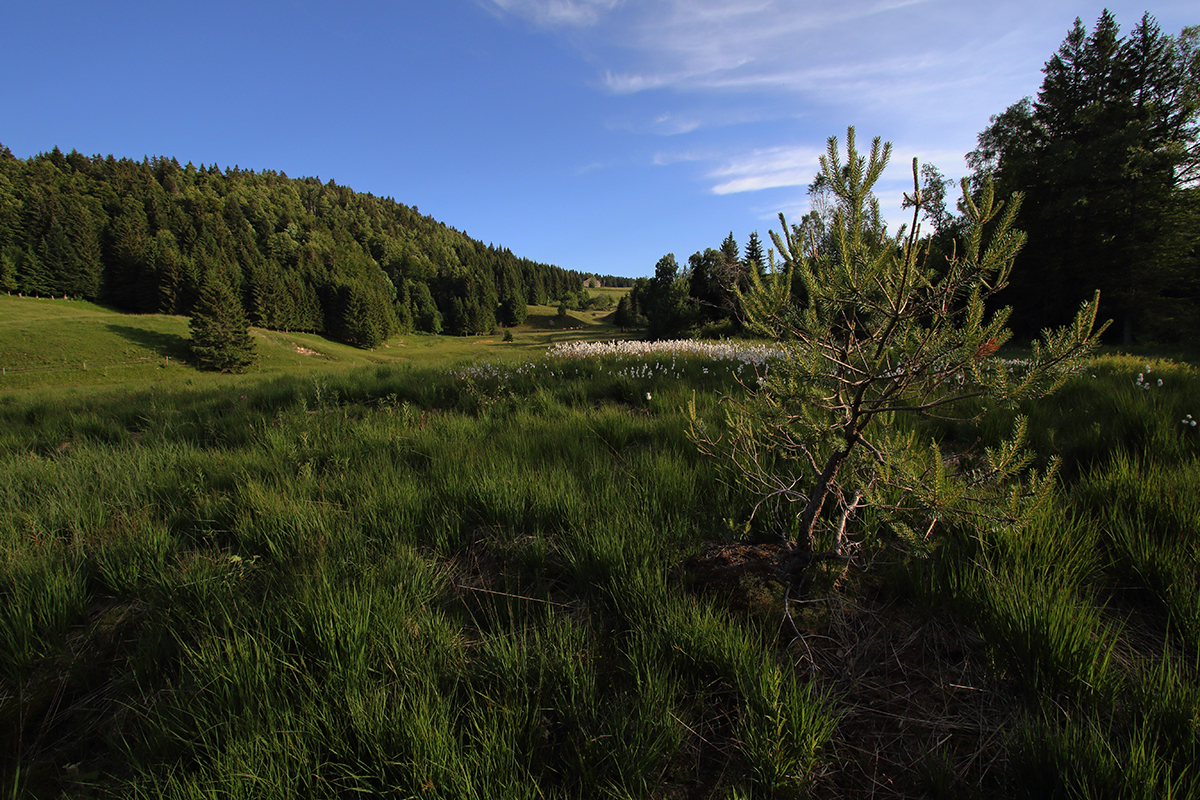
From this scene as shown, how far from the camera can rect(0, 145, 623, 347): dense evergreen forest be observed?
212 feet

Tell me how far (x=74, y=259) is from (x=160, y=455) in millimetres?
99934

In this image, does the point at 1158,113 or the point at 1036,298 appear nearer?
the point at 1158,113

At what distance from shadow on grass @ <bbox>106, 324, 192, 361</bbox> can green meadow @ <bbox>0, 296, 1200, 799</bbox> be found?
58078 millimetres

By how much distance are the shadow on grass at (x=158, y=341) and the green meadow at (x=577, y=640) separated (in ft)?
191

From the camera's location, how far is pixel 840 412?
1815 mm

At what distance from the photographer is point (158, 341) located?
45844 millimetres

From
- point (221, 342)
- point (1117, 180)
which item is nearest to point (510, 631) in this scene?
point (1117, 180)

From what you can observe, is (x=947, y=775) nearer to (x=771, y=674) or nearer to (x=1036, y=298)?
(x=771, y=674)

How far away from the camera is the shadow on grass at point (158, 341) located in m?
44.3

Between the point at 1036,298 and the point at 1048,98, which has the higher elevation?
the point at 1048,98

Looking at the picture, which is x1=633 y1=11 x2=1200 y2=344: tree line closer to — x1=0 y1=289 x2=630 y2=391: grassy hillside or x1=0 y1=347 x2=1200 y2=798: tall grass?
x1=0 y1=347 x2=1200 y2=798: tall grass

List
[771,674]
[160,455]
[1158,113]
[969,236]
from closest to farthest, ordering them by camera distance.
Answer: [771,674] < [969,236] < [160,455] < [1158,113]

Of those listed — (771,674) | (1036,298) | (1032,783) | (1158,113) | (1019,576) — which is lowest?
(1032,783)

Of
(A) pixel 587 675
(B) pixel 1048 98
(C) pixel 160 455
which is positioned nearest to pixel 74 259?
(C) pixel 160 455
